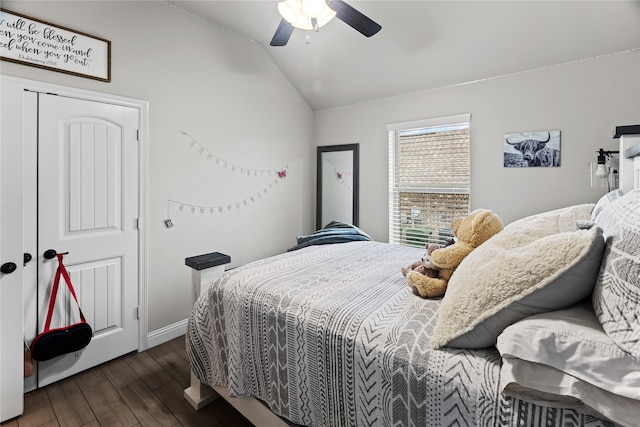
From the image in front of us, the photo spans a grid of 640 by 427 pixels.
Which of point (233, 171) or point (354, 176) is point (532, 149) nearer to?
point (354, 176)

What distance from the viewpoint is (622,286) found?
75 centimetres

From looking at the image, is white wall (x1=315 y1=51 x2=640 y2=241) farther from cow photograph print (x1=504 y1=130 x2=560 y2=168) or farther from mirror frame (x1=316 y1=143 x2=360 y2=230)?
mirror frame (x1=316 y1=143 x2=360 y2=230)

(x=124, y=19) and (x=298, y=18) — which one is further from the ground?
(x=124, y=19)

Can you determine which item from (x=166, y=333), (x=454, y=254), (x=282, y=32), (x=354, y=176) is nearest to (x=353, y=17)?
(x=282, y=32)

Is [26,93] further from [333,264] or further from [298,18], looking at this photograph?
[333,264]

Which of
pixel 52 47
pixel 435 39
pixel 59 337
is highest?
pixel 435 39

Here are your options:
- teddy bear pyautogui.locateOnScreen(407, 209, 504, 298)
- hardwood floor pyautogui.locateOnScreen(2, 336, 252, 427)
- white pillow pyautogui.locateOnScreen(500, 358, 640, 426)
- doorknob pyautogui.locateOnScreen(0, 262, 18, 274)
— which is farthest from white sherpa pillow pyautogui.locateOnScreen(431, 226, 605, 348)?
doorknob pyautogui.locateOnScreen(0, 262, 18, 274)

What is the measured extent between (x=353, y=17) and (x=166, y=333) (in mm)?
2920

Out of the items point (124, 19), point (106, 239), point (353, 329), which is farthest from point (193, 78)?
point (353, 329)

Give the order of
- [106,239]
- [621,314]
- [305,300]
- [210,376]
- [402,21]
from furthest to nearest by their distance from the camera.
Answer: [402,21]
[106,239]
[210,376]
[305,300]
[621,314]

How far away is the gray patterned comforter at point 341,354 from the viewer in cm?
90

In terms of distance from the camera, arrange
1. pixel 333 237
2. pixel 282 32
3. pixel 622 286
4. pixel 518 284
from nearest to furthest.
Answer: pixel 622 286 < pixel 518 284 < pixel 282 32 < pixel 333 237

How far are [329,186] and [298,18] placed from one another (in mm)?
2391

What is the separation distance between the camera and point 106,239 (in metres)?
2.42
